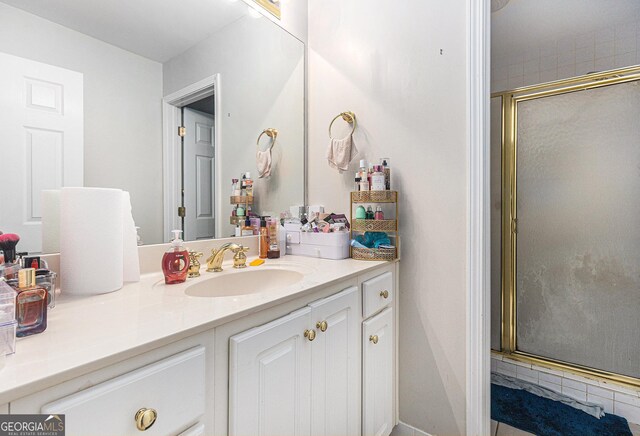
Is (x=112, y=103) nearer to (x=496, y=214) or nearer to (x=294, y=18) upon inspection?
(x=294, y=18)

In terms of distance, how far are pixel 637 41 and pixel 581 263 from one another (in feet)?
4.05

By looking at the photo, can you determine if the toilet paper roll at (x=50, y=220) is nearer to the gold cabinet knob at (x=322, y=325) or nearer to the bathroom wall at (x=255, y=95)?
the bathroom wall at (x=255, y=95)

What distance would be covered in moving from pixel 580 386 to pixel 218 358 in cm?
196

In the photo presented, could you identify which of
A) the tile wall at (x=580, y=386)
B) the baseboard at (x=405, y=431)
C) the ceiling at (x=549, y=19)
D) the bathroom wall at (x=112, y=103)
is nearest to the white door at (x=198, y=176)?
the bathroom wall at (x=112, y=103)

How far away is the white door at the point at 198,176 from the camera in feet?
3.92

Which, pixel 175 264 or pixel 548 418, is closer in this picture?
pixel 175 264

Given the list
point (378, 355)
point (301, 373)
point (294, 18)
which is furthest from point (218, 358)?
point (294, 18)

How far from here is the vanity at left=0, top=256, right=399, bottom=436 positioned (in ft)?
1.45

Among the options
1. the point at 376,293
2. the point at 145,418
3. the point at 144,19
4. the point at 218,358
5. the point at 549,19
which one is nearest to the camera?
the point at 145,418

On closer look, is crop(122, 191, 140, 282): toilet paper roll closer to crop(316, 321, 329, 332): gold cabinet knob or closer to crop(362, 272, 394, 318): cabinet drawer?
crop(316, 321, 329, 332): gold cabinet knob

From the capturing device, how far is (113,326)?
57 centimetres

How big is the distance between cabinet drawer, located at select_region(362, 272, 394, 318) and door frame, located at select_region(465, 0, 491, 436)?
29 cm

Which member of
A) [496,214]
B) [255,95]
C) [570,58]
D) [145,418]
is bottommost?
[145,418]

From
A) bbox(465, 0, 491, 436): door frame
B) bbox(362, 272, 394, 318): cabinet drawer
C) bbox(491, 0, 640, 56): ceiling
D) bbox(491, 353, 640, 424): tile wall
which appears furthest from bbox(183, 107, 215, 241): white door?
bbox(491, 0, 640, 56): ceiling
